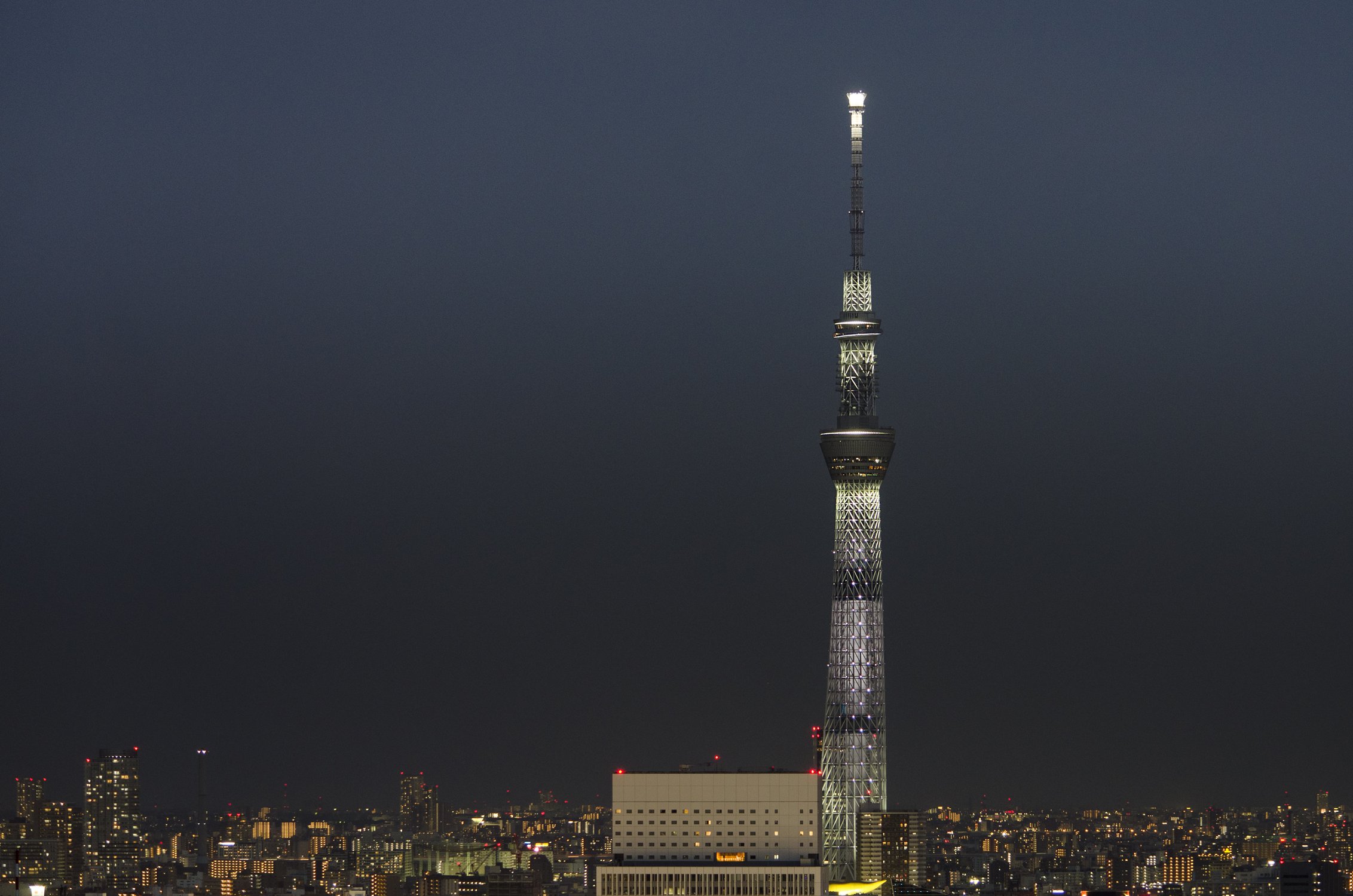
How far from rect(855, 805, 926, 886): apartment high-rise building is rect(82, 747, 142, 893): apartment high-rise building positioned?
63199 millimetres

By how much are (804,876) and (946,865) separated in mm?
67517

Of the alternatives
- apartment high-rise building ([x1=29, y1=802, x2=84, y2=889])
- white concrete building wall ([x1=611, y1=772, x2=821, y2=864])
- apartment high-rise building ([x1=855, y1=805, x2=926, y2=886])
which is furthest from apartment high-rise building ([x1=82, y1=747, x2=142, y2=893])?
white concrete building wall ([x1=611, y1=772, x2=821, y2=864])

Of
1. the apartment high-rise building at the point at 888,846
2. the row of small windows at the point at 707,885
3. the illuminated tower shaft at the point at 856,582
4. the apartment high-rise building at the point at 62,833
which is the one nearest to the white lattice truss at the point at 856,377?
the illuminated tower shaft at the point at 856,582

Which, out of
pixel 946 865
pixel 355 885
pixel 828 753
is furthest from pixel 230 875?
pixel 828 753

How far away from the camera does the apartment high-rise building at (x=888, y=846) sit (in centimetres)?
9056

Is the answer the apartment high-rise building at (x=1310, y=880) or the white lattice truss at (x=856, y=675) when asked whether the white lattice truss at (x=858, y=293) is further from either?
the apartment high-rise building at (x=1310, y=880)

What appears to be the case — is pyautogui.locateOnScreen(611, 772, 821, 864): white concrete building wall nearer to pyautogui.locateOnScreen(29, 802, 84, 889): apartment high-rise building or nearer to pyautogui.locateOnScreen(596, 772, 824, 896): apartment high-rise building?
pyautogui.locateOnScreen(596, 772, 824, 896): apartment high-rise building

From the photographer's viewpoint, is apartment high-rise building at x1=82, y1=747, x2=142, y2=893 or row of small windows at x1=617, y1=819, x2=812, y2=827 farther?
apartment high-rise building at x1=82, y1=747, x2=142, y2=893

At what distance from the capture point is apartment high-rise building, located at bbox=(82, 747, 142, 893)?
5768 inches

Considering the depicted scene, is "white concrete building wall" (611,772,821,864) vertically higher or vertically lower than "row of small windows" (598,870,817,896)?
higher

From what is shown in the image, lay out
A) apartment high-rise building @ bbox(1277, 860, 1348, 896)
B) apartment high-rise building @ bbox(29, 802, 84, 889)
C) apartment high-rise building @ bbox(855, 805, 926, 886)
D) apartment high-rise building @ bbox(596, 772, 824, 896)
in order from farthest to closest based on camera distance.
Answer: apartment high-rise building @ bbox(29, 802, 84, 889)
apartment high-rise building @ bbox(1277, 860, 1348, 896)
apartment high-rise building @ bbox(855, 805, 926, 886)
apartment high-rise building @ bbox(596, 772, 824, 896)

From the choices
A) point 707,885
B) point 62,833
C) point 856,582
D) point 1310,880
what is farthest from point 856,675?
A: point 62,833

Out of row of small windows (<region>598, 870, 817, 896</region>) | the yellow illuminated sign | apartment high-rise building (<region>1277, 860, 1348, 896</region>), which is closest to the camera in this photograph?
row of small windows (<region>598, 870, 817, 896</region>)

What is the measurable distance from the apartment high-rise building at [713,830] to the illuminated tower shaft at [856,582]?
66.5 ft
